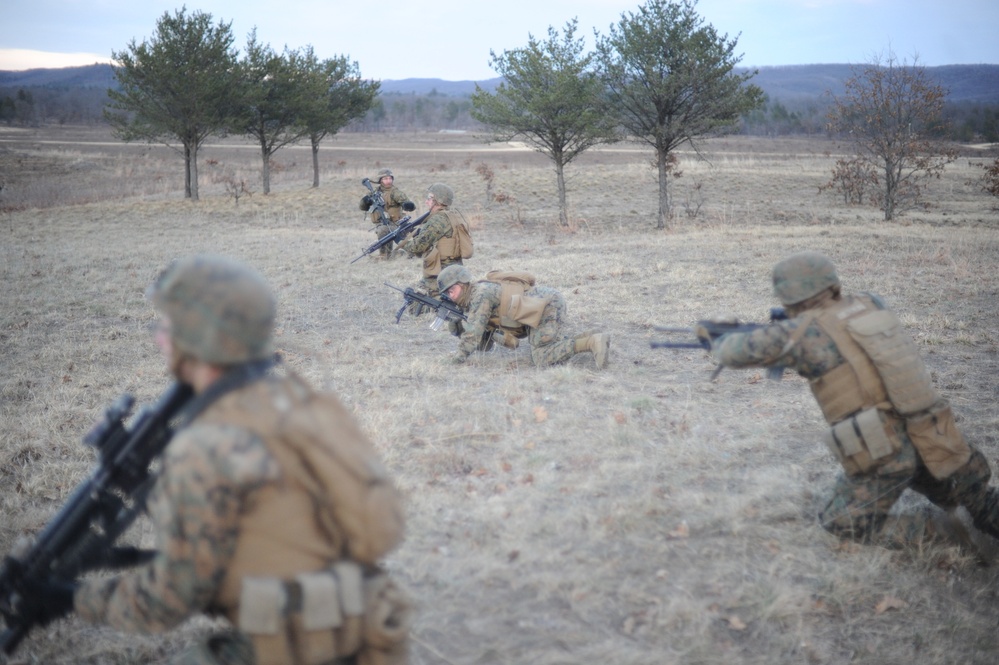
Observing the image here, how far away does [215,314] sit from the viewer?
87.3 inches

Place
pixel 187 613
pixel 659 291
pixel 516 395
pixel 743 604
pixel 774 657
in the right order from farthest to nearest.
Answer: pixel 659 291, pixel 516 395, pixel 743 604, pixel 774 657, pixel 187 613

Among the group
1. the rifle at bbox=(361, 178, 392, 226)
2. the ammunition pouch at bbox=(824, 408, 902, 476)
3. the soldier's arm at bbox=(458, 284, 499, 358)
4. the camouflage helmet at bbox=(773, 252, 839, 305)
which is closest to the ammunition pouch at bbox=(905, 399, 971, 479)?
the ammunition pouch at bbox=(824, 408, 902, 476)

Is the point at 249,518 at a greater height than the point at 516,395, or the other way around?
the point at 249,518

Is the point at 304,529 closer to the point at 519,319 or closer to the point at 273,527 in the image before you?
the point at 273,527

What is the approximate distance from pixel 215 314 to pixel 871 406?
145 inches

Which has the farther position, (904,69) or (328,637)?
(904,69)

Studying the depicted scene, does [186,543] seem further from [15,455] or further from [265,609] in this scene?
[15,455]

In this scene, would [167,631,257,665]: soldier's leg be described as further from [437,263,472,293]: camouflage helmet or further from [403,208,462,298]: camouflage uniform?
[403,208,462,298]: camouflage uniform

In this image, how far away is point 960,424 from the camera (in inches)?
250

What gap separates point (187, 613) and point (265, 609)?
0.28m

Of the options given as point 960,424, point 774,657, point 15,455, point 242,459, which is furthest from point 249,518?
point 960,424

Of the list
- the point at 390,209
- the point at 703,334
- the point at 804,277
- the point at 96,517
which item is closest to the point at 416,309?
the point at 390,209

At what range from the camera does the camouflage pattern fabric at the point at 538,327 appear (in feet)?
26.5

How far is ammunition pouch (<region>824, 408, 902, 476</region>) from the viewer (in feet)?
13.9
